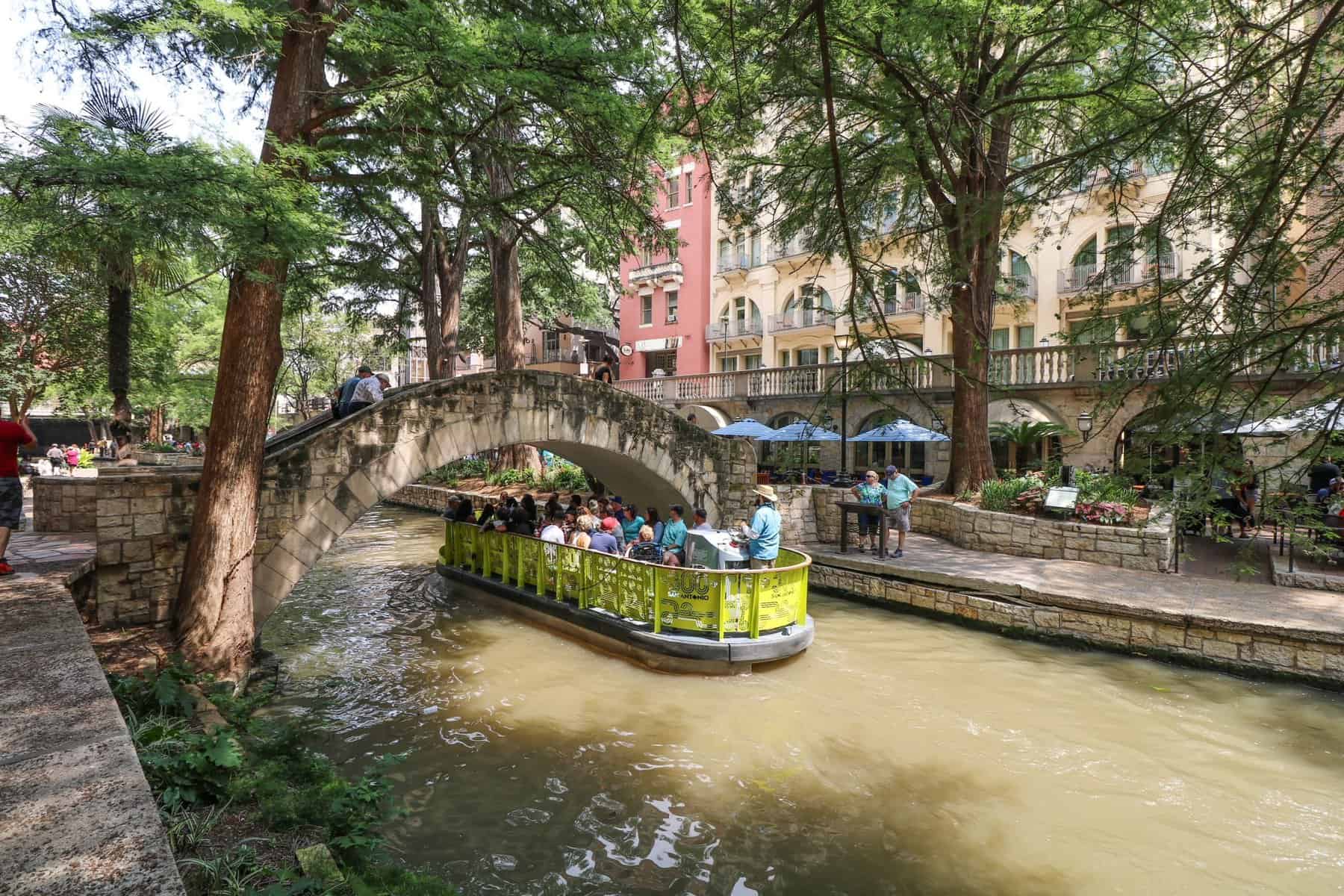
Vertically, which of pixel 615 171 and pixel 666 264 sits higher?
pixel 666 264

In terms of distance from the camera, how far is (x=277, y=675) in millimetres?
7484

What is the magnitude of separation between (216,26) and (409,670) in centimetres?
715

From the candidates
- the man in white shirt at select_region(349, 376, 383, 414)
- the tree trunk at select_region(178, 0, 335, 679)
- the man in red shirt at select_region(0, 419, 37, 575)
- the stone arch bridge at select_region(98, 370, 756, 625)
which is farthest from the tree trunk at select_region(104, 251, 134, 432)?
the tree trunk at select_region(178, 0, 335, 679)

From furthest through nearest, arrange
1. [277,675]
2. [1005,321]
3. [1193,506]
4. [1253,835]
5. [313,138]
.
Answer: [1005,321] → [277,675] → [313,138] → [1253,835] → [1193,506]

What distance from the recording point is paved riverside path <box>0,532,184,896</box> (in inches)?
81.0

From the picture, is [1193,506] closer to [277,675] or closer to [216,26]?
[216,26]

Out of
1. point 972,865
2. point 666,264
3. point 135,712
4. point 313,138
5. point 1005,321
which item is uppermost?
point 666,264

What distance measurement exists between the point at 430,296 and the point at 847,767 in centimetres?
1756

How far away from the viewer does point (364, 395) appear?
31.5 feet

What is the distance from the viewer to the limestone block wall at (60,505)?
9.97m

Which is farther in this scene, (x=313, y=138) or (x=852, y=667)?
(x=852, y=667)

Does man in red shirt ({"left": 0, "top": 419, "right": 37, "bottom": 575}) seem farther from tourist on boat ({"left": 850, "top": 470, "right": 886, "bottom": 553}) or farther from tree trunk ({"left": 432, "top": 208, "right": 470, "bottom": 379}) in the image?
tree trunk ({"left": 432, "top": 208, "right": 470, "bottom": 379})

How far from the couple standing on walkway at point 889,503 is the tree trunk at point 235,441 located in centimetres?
920

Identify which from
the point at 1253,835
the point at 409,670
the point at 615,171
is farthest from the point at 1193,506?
the point at 409,670
